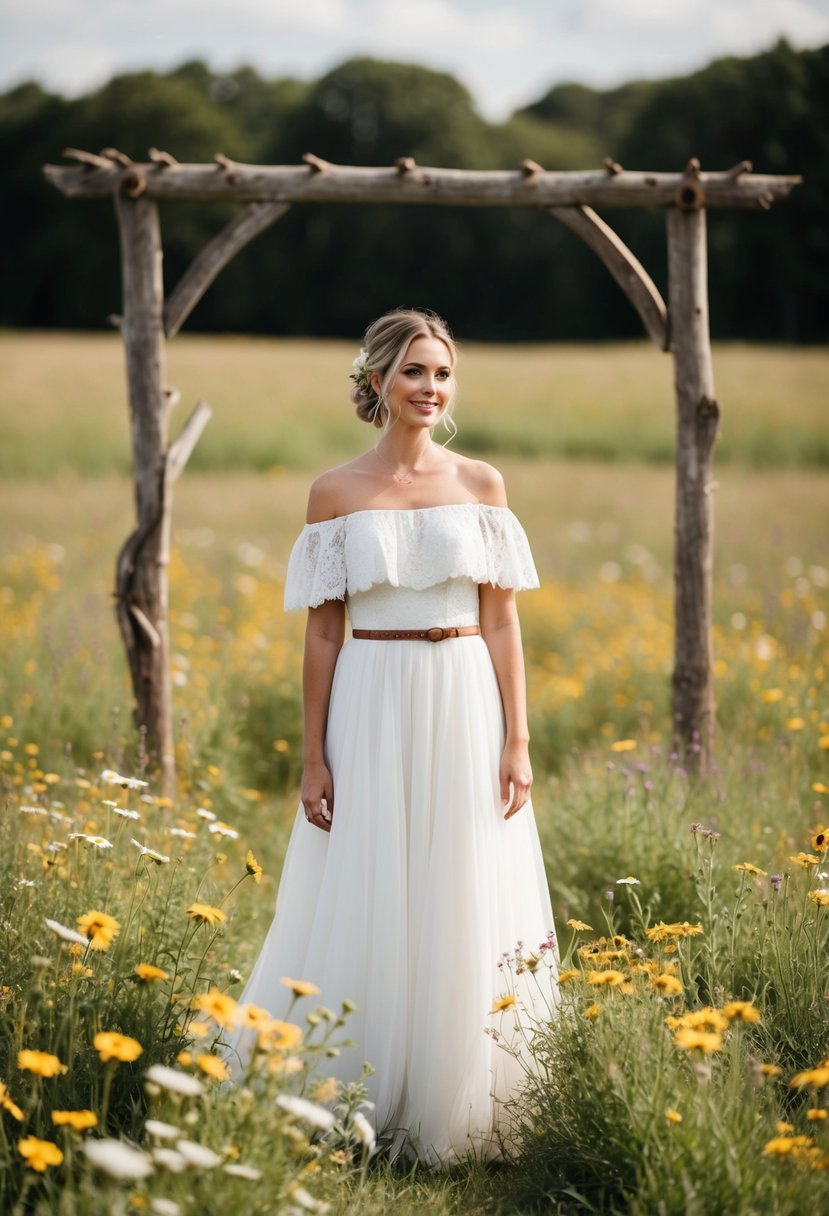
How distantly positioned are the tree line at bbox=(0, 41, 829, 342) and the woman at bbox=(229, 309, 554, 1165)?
29581 millimetres

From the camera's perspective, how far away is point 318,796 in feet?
10.5

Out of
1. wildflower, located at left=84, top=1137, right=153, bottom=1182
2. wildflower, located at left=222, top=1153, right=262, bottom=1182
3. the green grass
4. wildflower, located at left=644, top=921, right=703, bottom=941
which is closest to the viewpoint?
wildflower, located at left=84, top=1137, right=153, bottom=1182

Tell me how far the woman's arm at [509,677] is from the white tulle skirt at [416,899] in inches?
1.3

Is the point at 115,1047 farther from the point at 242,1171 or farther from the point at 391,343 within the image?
the point at 391,343

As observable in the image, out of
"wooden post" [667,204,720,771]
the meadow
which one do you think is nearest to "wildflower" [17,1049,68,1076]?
the meadow

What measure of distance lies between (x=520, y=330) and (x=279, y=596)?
110 feet

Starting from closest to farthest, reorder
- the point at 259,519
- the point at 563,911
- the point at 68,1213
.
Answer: the point at 68,1213
the point at 563,911
the point at 259,519

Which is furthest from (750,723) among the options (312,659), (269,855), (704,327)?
(312,659)

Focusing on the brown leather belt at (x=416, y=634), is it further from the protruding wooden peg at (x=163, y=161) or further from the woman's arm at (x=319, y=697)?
the protruding wooden peg at (x=163, y=161)

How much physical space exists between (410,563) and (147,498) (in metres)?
2.28

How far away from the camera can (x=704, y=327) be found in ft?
16.6

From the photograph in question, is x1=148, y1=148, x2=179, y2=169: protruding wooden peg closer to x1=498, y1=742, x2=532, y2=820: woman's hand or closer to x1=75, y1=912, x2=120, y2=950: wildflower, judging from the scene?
x1=498, y1=742, x2=532, y2=820: woman's hand

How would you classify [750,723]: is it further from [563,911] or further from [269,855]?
[269,855]

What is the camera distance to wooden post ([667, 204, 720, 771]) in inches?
199
